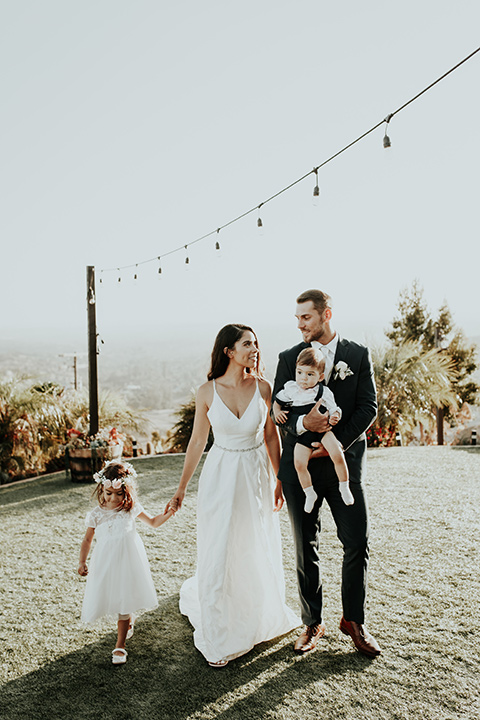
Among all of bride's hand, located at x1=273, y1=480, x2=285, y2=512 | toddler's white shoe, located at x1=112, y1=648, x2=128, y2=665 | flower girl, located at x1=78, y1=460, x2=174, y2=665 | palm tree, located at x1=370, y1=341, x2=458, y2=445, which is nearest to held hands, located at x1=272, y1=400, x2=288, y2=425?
bride's hand, located at x1=273, y1=480, x2=285, y2=512

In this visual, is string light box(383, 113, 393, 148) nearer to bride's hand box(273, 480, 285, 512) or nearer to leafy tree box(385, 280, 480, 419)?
bride's hand box(273, 480, 285, 512)

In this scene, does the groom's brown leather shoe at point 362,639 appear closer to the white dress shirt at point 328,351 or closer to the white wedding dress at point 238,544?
the white wedding dress at point 238,544

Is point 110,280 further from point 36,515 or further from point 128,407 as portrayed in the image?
point 36,515

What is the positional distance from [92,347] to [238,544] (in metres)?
6.92

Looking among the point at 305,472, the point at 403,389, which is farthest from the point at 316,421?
the point at 403,389

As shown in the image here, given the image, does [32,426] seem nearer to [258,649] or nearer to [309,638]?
[258,649]

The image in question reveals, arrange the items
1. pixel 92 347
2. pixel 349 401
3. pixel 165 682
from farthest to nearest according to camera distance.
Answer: pixel 92 347 < pixel 349 401 < pixel 165 682

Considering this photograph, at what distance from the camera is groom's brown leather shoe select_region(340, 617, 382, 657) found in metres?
3.09

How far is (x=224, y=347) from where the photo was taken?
10.9 ft

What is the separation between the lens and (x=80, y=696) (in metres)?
2.83

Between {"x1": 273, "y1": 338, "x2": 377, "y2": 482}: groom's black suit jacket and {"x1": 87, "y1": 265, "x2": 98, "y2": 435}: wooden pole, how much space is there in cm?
671

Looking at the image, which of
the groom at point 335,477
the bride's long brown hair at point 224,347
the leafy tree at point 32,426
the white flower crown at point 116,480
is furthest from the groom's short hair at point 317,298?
the leafy tree at point 32,426

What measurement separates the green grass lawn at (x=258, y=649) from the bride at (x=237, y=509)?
160mm

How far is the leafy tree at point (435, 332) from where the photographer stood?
66.5ft
